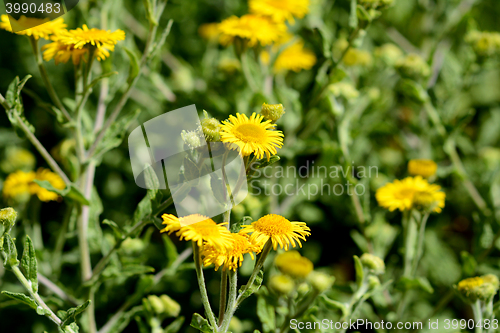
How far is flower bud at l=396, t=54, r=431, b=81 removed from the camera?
188 centimetres

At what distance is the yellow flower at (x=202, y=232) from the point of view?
0.97m

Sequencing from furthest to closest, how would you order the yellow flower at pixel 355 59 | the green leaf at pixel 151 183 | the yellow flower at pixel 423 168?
the yellow flower at pixel 355 59
the yellow flower at pixel 423 168
the green leaf at pixel 151 183

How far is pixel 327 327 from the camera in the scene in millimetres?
1417

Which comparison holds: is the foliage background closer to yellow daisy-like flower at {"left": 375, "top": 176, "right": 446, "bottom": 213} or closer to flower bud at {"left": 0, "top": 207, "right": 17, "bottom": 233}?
yellow daisy-like flower at {"left": 375, "top": 176, "right": 446, "bottom": 213}

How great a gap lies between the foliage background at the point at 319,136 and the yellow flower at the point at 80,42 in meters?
0.47

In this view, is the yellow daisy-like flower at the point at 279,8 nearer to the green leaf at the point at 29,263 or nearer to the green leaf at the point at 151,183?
the green leaf at the point at 151,183

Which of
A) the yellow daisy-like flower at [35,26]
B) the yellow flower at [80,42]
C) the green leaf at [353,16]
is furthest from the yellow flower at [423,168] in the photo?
the yellow daisy-like flower at [35,26]

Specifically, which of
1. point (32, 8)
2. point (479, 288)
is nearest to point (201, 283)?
point (479, 288)

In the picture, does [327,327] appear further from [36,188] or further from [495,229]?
[36,188]

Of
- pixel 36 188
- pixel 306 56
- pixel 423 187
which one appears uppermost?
pixel 306 56

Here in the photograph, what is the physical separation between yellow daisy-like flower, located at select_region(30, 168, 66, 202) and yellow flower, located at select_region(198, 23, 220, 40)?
4.17ft

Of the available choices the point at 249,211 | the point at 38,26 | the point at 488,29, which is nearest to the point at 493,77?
the point at 488,29

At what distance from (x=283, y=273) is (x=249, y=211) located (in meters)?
0.35

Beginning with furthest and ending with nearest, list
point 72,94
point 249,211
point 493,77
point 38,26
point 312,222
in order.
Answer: point 493,77 < point 72,94 < point 312,222 < point 249,211 < point 38,26
